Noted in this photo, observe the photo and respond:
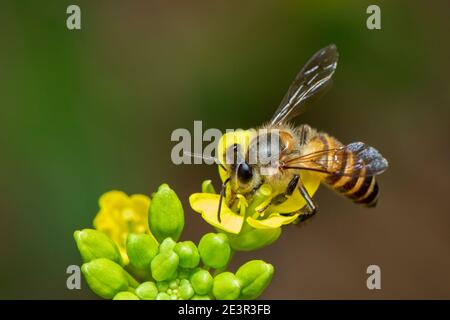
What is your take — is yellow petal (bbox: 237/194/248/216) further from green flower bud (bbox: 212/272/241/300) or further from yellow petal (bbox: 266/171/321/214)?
green flower bud (bbox: 212/272/241/300)

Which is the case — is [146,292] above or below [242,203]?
below

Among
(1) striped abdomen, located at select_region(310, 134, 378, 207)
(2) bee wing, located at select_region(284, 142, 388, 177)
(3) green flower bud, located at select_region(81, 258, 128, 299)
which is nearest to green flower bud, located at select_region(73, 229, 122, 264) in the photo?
(3) green flower bud, located at select_region(81, 258, 128, 299)

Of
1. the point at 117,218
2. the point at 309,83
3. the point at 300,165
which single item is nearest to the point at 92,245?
the point at 117,218

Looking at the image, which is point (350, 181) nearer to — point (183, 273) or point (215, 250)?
point (215, 250)

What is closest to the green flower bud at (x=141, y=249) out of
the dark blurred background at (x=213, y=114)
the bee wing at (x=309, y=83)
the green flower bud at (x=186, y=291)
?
the green flower bud at (x=186, y=291)
